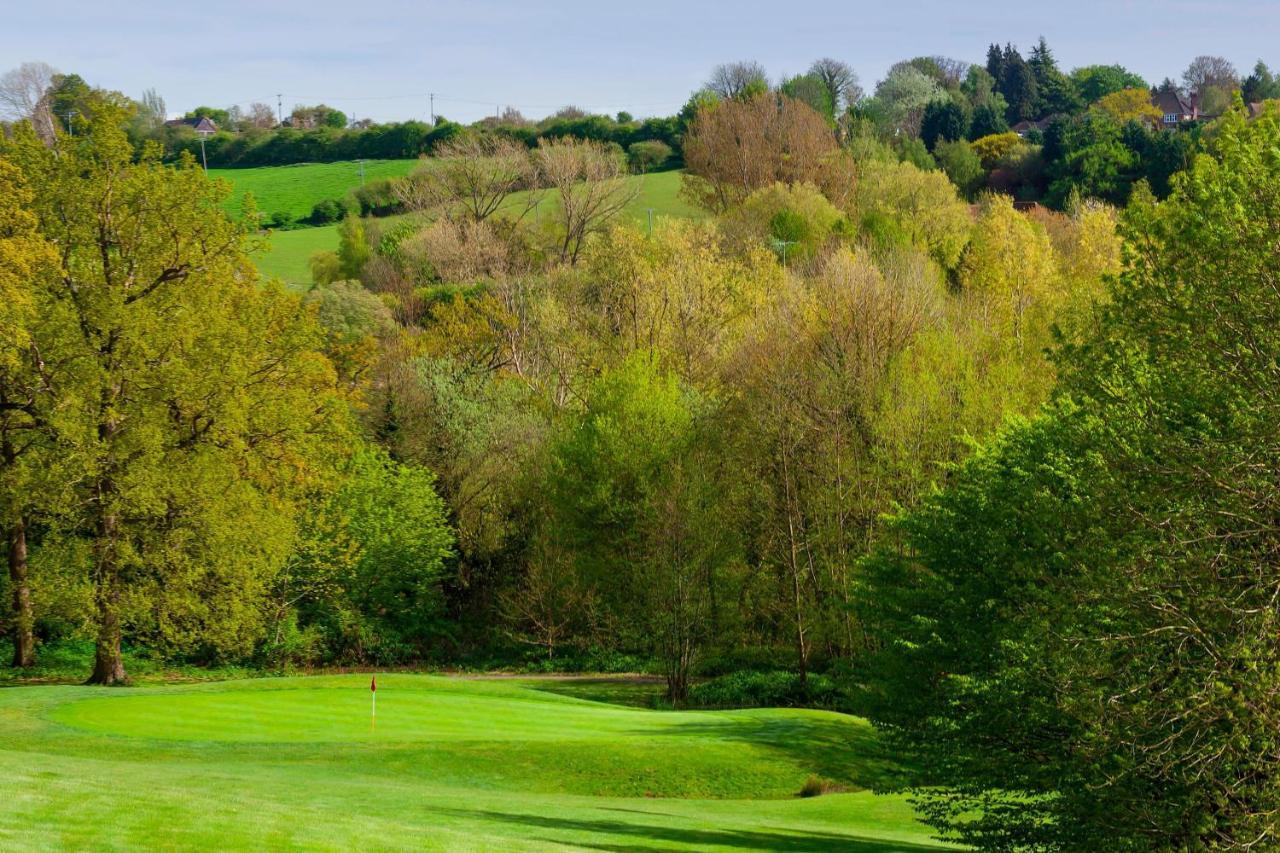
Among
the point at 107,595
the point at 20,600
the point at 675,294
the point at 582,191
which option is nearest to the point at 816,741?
the point at 107,595

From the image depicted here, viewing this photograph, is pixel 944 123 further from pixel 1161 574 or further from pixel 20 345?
pixel 1161 574

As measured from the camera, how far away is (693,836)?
21016 mm

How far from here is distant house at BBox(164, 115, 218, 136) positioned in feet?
505

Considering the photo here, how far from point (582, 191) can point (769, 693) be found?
194ft

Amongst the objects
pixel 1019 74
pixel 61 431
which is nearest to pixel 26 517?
pixel 61 431

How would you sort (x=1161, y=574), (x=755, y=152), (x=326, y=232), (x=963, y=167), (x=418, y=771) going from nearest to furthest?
(x=1161, y=574)
(x=418, y=771)
(x=755, y=152)
(x=326, y=232)
(x=963, y=167)

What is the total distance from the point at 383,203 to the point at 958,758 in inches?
4085

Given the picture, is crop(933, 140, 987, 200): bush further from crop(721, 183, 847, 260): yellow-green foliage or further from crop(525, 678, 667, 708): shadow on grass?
crop(525, 678, 667, 708): shadow on grass

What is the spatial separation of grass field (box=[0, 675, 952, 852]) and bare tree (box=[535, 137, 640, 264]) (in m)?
58.1

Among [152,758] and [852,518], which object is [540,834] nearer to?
[152,758]

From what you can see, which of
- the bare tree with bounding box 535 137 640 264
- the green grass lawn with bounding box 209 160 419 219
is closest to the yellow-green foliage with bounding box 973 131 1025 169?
the bare tree with bounding box 535 137 640 264

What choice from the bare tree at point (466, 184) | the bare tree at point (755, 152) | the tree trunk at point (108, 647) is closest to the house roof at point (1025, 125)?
the bare tree at point (755, 152)

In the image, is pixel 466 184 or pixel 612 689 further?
pixel 466 184

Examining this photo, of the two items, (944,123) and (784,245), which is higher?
(944,123)
